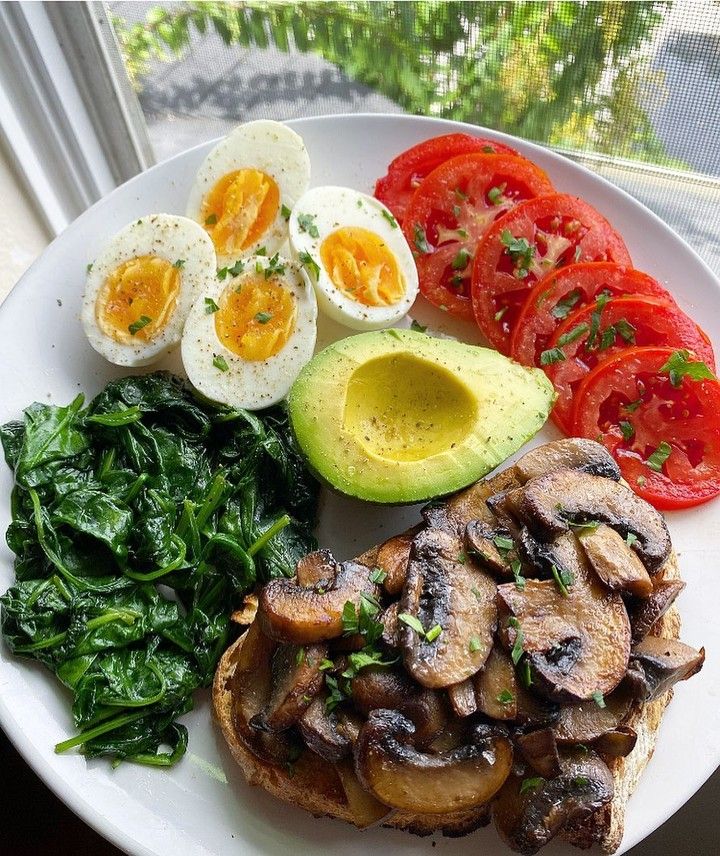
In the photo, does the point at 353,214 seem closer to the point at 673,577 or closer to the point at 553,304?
the point at 553,304

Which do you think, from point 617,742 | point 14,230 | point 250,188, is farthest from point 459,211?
point 14,230

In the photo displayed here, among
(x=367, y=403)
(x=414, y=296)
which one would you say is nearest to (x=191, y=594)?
(x=367, y=403)

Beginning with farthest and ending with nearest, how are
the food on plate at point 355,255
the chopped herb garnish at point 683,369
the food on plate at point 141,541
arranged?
the food on plate at point 355,255 < the chopped herb garnish at point 683,369 < the food on plate at point 141,541

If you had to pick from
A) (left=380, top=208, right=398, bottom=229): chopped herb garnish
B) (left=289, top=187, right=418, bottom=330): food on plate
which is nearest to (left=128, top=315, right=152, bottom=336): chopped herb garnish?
(left=289, top=187, right=418, bottom=330): food on plate

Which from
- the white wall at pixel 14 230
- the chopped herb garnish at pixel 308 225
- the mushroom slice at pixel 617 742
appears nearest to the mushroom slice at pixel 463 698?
the mushroom slice at pixel 617 742

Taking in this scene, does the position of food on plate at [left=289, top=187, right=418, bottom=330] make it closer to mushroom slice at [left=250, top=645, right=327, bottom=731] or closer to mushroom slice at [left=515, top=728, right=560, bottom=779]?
mushroom slice at [left=250, top=645, right=327, bottom=731]

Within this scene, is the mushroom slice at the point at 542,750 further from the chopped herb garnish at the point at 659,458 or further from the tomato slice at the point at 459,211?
the tomato slice at the point at 459,211

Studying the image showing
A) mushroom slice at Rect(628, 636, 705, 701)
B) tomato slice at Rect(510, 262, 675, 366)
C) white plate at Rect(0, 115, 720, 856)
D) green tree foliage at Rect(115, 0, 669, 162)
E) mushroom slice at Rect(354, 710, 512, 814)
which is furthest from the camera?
green tree foliage at Rect(115, 0, 669, 162)
